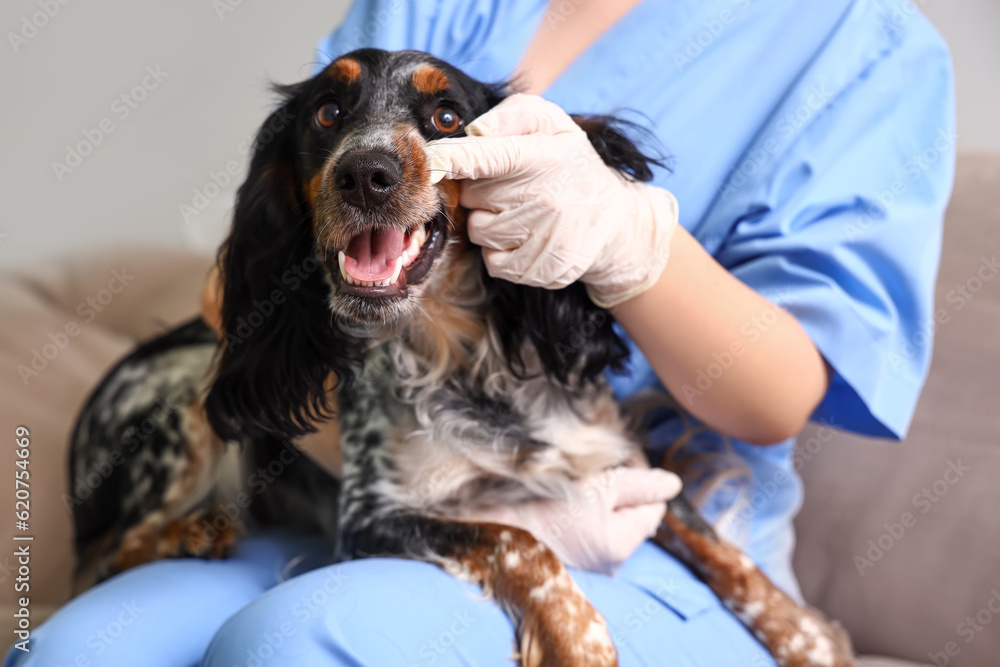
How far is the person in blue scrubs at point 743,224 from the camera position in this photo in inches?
44.7

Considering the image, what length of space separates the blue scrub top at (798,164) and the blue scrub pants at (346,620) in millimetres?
342

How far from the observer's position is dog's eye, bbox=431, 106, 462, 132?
1.04m

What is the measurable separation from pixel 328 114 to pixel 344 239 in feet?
0.72

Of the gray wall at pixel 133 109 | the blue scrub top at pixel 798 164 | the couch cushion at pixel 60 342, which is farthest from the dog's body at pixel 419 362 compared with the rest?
the gray wall at pixel 133 109

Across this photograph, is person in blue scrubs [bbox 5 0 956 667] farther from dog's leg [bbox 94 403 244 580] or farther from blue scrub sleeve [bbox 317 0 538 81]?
dog's leg [bbox 94 403 244 580]

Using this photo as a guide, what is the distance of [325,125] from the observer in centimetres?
105

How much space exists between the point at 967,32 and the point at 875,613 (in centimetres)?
148

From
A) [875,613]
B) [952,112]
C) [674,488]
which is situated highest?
[952,112]

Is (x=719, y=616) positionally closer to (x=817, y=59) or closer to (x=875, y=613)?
(x=875, y=613)

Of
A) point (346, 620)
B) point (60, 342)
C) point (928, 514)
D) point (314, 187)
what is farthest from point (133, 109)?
point (928, 514)

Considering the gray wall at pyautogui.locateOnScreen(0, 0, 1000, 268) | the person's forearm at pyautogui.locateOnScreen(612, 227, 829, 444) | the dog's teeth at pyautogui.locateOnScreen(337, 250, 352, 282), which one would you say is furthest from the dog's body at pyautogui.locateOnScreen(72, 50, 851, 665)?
the gray wall at pyautogui.locateOnScreen(0, 0, 1000, 268)

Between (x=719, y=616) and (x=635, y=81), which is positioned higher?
(x=635, y=81)

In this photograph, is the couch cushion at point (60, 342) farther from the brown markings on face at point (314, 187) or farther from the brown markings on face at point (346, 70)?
the brown markings on face at point (346, 70)

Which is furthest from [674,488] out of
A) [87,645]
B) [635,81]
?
[87,645]
